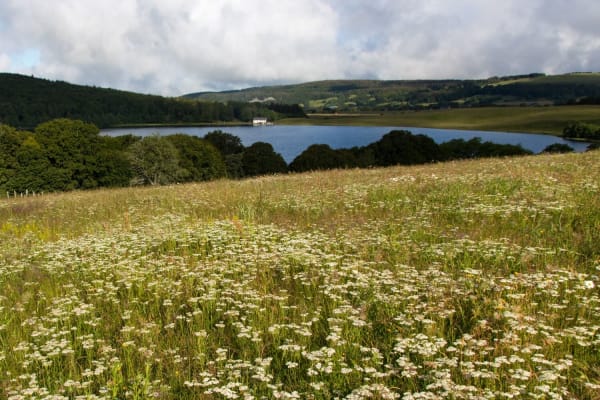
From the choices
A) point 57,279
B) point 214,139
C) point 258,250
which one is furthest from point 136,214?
point 214,139

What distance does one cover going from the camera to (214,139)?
99625 mm

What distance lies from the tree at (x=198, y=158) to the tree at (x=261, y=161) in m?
5.12

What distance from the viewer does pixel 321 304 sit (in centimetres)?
538

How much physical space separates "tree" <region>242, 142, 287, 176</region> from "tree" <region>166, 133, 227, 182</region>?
16.8 ft

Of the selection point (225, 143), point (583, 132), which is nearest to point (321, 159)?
point (225, 143)

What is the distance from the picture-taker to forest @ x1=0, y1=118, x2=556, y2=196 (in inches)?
2394

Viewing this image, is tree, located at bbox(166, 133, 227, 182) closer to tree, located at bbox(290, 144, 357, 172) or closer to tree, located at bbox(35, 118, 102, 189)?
tree, located at bbox(290, 144, 357, 172)

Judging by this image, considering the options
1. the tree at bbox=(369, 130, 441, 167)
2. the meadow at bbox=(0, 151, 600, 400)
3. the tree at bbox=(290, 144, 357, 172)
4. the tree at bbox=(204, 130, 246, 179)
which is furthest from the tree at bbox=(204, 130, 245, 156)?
the meadow at bbox=(0, 151, 600, 400)

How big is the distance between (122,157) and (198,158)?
14.6 m

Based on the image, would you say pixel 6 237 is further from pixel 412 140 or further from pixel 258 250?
pixel 412 140

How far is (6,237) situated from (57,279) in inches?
175

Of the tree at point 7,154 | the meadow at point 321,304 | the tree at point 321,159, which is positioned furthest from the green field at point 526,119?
the meadow at point 321,304

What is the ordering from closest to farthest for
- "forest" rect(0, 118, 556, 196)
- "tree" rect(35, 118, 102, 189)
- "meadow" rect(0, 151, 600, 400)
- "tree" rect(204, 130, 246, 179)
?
"meadow" rect(0, 151, 600, 400) → "forest" rect(0, 118, 556, 196) → "tree" rect(35, 118, 102, 189) → "tree" rect(204, 130, 246, 179)

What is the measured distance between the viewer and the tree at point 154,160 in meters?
62.9
